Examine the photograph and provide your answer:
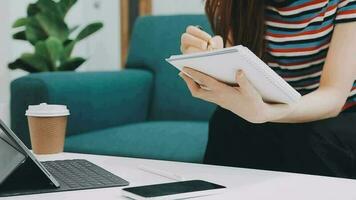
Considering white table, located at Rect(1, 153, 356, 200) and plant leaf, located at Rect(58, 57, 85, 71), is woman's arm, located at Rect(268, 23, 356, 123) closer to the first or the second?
white table, located at Rect(1, 153, 356, 200)

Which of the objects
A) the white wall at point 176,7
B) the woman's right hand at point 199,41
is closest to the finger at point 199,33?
the woman's right hand at point 199,41

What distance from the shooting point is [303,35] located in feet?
3.63

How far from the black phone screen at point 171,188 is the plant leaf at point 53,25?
5.17ft

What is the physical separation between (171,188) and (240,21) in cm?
Result: 58

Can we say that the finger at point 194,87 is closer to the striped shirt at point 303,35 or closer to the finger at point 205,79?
the finger at point 205,79

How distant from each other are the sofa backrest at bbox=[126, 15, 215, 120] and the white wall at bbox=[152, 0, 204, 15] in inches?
39.1

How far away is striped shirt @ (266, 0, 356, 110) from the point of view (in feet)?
3.51

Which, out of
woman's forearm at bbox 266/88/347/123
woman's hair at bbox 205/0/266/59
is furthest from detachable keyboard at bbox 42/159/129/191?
woman's hair at bbox 205/0/266/59

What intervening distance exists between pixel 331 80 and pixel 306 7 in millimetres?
162

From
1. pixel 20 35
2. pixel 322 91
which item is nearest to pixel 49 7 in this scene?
pixel 20 35

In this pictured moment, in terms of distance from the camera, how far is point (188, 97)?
6.78 feet

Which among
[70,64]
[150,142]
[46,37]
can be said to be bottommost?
[150,142]

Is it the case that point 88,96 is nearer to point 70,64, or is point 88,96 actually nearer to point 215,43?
point 70,64

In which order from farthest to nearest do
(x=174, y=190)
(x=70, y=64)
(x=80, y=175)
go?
1. (x=70, y=64)
2. (x=80, y=175)
3. (x=174, y=190)
